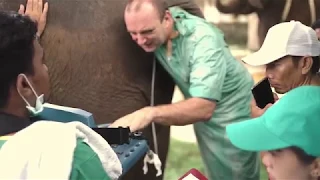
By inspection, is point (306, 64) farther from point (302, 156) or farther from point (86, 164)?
point (86, 164)

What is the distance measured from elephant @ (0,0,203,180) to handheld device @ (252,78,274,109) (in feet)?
1.59

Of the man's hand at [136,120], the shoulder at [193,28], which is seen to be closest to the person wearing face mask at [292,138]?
the man's hand at [136,120]

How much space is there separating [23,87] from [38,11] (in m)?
0.76

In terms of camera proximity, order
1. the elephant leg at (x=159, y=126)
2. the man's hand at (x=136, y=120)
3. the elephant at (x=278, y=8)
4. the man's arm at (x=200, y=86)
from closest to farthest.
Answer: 1. the man's hand at (x=136, y=120)
2. the man's arm at (x=200, y=86)
3. the elephant leg at (x=159, y=126)
4. the elephant at (x=278, y=8)

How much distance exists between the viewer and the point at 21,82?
1166 millimetres

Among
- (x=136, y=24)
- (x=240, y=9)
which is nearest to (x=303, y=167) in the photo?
(x=136, y=24)

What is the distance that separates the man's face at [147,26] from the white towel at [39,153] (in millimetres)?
822

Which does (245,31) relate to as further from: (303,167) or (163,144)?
(303,167)

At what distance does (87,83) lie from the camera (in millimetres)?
1977

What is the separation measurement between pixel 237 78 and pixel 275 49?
42 cm

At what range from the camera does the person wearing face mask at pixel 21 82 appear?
110 centimetres

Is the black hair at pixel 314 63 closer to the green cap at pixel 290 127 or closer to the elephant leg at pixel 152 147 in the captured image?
the green cap at pixel 290 127

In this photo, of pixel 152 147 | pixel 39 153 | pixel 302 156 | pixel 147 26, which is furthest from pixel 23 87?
pixel 152 147

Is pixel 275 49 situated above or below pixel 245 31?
above
